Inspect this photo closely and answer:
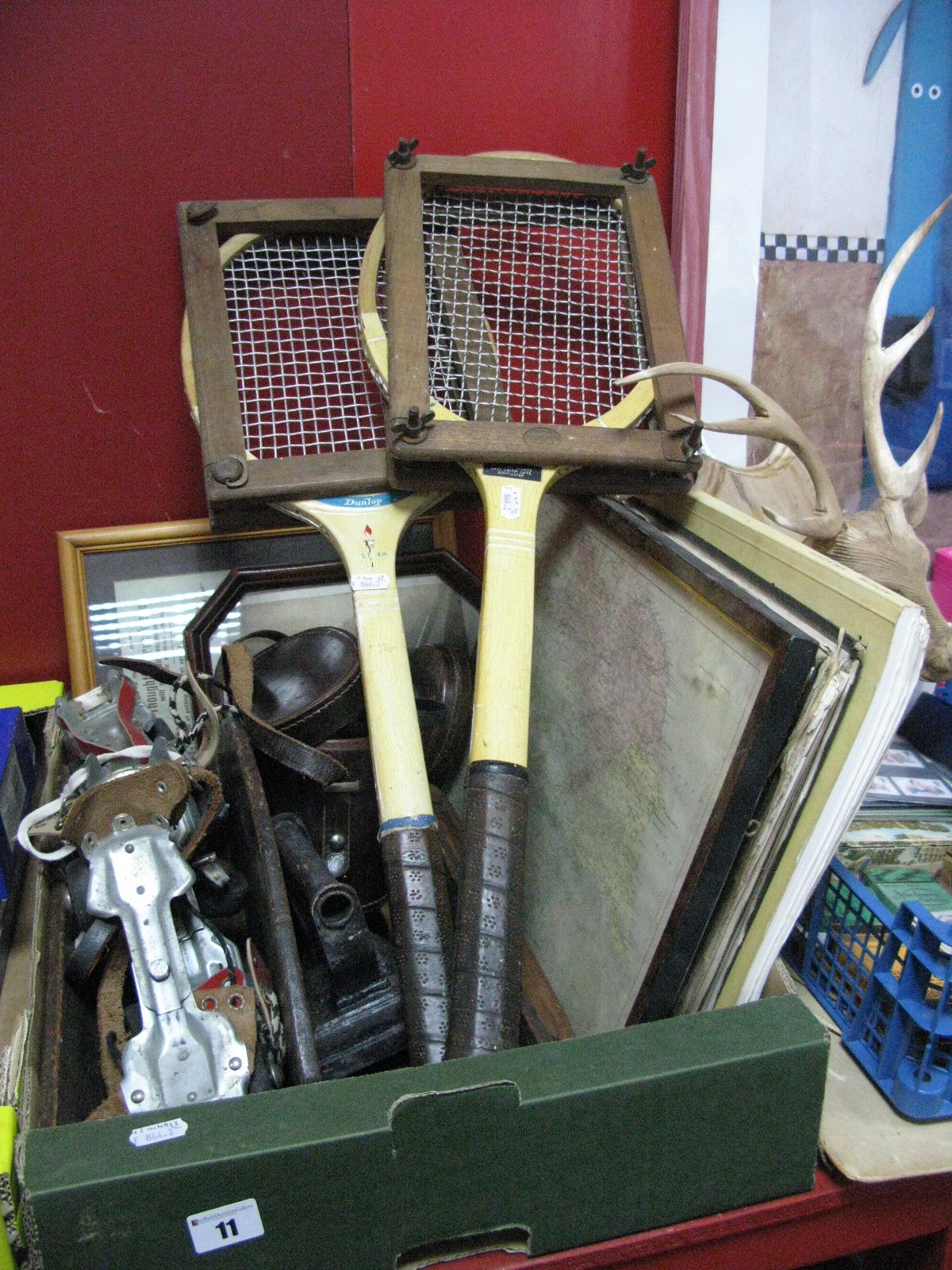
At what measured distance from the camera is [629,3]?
1339 millimetres

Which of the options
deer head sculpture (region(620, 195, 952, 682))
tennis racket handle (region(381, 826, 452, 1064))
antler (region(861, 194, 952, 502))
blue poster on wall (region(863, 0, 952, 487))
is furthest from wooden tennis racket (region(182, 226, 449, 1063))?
blue poster on wall (region(863, 0, 952, 487))

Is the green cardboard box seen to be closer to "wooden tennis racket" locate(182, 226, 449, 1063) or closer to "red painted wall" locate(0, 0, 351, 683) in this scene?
"wooden tennis racket" locate(182, 226, 449, 1063)

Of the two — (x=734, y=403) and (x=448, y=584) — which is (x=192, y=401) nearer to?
(x=448, y=584)

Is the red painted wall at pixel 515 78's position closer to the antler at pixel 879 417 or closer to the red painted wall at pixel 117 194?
the red painted wall at pixel 117 194

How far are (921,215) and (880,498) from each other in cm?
65

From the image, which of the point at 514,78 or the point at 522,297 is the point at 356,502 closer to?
the point at 522,297

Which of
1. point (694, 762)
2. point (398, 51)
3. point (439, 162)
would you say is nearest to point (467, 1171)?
point (694, 762)

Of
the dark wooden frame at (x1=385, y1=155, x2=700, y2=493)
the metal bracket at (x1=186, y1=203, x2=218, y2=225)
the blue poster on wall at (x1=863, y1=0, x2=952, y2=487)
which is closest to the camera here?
the dark wooden frame at (x1=385, y1=155, x2=700, y2=493)

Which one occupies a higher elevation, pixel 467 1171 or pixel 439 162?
pixel 439 162

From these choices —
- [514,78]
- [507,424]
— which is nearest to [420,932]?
[507,424]

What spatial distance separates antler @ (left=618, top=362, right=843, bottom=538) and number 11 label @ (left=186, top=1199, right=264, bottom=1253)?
0.78 metres

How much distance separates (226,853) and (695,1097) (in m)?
0.63

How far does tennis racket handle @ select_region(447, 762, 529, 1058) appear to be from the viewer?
33.4 inches

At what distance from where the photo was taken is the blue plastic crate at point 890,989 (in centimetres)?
79
